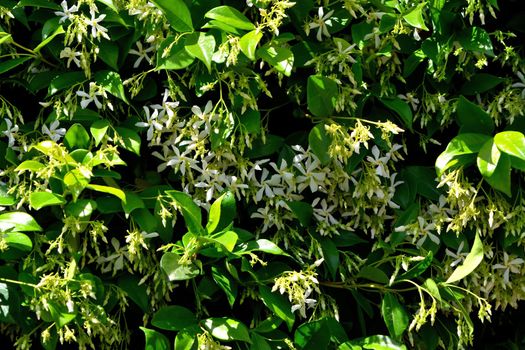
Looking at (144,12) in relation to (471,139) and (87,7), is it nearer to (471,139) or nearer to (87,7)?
(87,7)

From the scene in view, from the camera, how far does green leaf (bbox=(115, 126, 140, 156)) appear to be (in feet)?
5.76

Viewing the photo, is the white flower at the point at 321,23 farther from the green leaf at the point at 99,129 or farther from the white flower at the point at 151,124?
the green leaf at the point at 99,129

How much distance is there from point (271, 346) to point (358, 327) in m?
0.34

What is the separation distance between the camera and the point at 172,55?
1688 mm

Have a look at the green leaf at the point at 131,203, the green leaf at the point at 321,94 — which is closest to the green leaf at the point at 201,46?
the green leaf at the point at 321,94

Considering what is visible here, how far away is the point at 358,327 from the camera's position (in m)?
2.04

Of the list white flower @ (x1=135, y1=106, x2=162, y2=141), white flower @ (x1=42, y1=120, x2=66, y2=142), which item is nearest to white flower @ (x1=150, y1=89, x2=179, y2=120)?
white flower @ (x1=135, y1=106, x2=162, y2=141)

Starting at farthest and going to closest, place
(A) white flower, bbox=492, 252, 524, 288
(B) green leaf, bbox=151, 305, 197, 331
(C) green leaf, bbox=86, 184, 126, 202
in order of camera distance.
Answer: (A) white flower, bbox=492, 252, 524, 288, (B) green leaf, bbox=151, 305, 197, 331, (C) green leaf, bbox=86, 184, 126, 202

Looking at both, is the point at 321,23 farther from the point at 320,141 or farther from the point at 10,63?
the point at 10,63

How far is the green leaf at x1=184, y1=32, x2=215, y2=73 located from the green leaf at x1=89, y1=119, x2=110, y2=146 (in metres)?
0.27

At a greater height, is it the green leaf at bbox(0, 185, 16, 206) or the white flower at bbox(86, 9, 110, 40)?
the white flower at bbox(86, 9, 110, 40)

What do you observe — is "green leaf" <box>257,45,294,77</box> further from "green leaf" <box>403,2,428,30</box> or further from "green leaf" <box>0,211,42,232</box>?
"green leaf" <box>0,211,42,232</box>

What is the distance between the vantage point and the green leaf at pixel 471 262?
5.97ft

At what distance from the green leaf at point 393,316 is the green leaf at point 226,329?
334 mm
